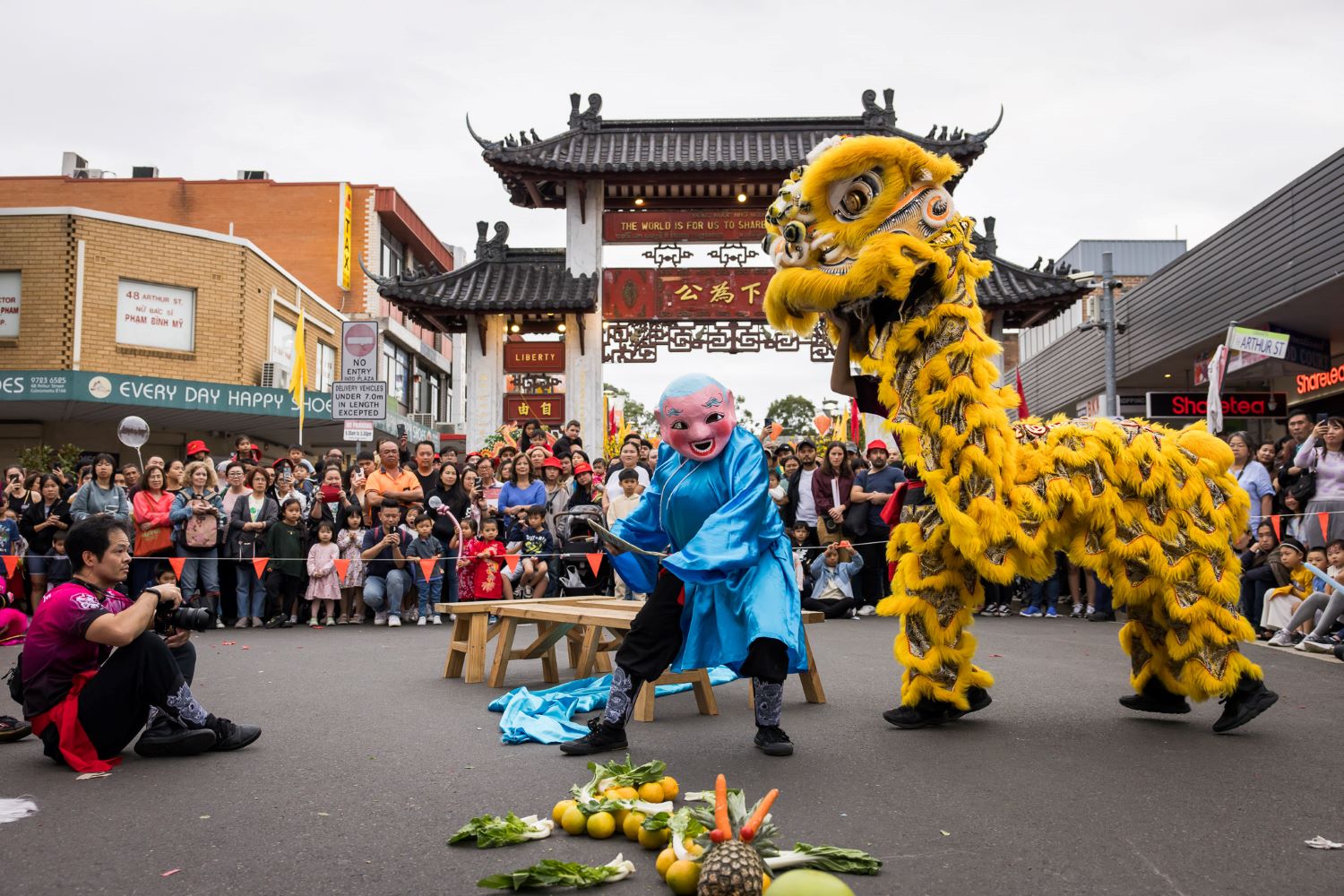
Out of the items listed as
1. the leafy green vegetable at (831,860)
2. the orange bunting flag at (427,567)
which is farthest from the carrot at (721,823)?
the orange bunting flag at (427,567)

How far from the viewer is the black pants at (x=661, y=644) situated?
4.59 metres

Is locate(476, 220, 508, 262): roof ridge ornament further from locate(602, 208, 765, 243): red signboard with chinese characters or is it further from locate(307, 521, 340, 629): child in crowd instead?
locate(307, 521, 340, 629): child in crowd

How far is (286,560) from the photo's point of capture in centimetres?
1084

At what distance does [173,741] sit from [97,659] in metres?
0.48

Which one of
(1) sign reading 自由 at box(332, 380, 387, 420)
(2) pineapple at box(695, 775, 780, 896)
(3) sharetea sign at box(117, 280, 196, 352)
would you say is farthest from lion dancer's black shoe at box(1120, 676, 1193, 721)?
(3) sharetea sign at box(117, 280, 196, 352)

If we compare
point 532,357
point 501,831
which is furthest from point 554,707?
point 532,357

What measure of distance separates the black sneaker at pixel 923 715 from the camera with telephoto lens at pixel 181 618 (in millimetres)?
3103

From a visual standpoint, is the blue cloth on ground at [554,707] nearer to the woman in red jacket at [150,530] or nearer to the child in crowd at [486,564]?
the child in crowd at [486,564]

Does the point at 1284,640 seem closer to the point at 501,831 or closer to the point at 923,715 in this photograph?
the point at 923,715

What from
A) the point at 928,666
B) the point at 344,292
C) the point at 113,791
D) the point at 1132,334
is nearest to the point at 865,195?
the point at 928,666

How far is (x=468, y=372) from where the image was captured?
17.0 m

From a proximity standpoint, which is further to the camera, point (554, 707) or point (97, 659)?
point (554, 707)

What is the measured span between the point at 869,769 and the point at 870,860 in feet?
4.10

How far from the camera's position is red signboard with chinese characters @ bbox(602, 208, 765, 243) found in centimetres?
1700
